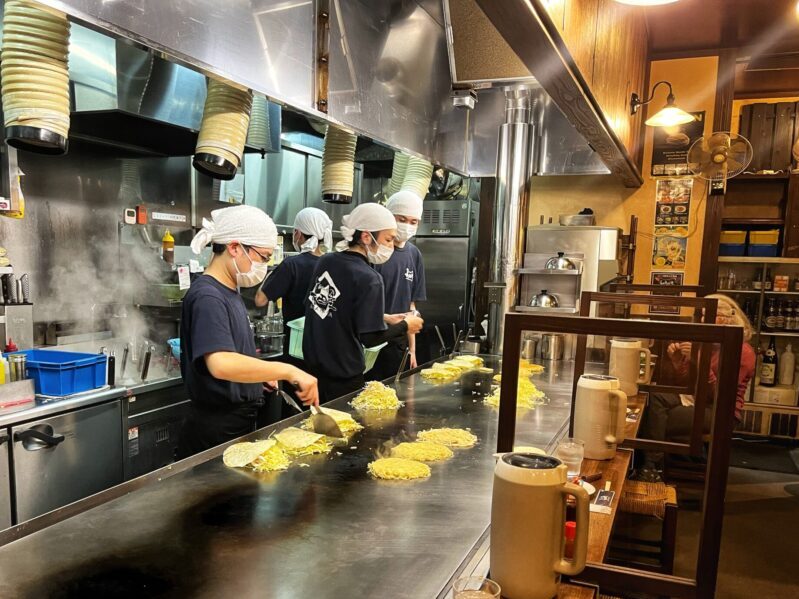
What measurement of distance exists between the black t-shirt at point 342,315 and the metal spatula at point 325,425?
0.96 metres

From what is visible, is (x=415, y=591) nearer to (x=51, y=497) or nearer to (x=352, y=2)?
(x=352, y=2)

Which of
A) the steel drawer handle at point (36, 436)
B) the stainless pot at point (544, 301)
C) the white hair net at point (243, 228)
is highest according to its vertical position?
the white hair net at point (243, 228)

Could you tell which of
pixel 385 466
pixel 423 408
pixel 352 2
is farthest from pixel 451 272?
pixel 385 466

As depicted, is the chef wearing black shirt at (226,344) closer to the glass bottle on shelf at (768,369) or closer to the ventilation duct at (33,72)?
the ventilation duct at (33,72)

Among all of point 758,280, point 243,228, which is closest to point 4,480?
point 243,228

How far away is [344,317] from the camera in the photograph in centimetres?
303

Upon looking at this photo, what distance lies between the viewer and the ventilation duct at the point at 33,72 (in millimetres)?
1469

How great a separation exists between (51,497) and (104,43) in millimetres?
2520

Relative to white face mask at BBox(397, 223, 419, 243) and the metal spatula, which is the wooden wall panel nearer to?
the metal spatula

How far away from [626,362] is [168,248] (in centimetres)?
328

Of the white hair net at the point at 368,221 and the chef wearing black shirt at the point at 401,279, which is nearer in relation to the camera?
the white hair net at the point at 368,221

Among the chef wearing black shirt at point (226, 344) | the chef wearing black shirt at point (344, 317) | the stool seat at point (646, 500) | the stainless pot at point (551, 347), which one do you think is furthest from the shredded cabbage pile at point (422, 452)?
the stainless pot at point (551, 347)

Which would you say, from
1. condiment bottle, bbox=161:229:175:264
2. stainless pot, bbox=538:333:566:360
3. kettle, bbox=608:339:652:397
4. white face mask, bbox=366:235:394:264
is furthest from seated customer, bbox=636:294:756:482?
condiment bottle, bbox=161:229:175:264

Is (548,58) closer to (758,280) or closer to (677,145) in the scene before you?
(677,145)
